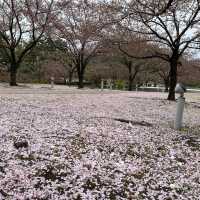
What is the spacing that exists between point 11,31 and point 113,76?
22.5m

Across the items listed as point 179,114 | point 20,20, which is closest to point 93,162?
point 179,114

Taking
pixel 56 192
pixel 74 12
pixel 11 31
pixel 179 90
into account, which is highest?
pixel 74 12

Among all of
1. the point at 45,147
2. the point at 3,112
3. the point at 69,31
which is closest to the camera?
the point at 45,147

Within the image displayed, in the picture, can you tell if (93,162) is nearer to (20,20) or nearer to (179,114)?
(179,114)

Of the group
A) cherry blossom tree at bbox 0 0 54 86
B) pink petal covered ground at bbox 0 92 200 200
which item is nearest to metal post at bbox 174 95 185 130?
pink petal covered ground at bbox 0 92 200 200

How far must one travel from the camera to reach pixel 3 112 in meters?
8.57

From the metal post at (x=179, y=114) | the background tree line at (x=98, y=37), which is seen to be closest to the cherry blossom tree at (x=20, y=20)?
the background tree line at (x=98, y=37)

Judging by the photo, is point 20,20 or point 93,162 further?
point 20,20

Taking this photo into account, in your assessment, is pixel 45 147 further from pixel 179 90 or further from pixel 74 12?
pixel 74 12

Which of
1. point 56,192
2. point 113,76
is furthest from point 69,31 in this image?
point 56,192

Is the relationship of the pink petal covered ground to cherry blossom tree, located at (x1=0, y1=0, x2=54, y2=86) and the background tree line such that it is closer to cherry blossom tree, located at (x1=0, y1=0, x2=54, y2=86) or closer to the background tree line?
the background tree line

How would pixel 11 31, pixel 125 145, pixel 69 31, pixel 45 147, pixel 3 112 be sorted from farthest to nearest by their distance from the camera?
1. pixel 69 31
2. pixel 11 31
3. pixel 3 112
4. pixel 125 145
5. pixel 45 147

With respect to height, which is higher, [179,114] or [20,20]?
[20,20]

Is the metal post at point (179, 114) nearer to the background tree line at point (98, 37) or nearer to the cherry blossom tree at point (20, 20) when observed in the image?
the background tree line at point (98, 37)
